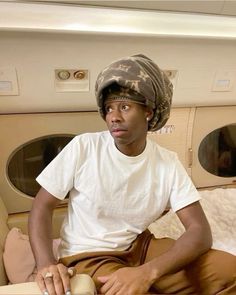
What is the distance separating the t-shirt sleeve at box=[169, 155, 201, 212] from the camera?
111cm

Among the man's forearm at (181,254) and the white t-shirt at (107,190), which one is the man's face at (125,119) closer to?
the white t-shirt at (107,190)

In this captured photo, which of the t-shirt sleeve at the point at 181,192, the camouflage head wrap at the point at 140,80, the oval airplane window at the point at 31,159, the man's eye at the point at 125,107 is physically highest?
the camouflage head wrap at the point at 140,80

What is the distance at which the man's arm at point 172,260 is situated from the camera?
919 mm

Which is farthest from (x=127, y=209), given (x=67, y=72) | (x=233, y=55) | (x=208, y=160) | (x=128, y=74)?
(x=208, y=160)

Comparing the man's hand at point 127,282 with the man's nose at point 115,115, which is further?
the man's nose at point 115,115

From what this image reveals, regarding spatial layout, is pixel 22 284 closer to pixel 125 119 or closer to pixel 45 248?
pixel 45 248

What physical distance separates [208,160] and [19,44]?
4.44 feet

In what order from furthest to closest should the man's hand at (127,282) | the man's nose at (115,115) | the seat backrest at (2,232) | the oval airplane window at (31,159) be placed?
the oval airplane window at (31,159)
the seat backrest at (2,232)
the man's nose at (115,115)
the man's hand at (127,282)

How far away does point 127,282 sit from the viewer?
917mm

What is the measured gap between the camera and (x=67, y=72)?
1.33 metres

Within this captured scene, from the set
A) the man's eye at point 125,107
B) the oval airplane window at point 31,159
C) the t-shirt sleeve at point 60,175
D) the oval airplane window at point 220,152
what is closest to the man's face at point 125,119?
the man's eye at point 125,107

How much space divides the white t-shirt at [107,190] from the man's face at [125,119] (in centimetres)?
9

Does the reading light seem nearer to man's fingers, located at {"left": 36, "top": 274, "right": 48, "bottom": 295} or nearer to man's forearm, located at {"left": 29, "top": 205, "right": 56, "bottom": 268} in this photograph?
man's forearm, located at {"left": 29, "top": 205, "right": 56, "bottom": 268}

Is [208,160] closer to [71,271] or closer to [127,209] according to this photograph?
[127,209]
